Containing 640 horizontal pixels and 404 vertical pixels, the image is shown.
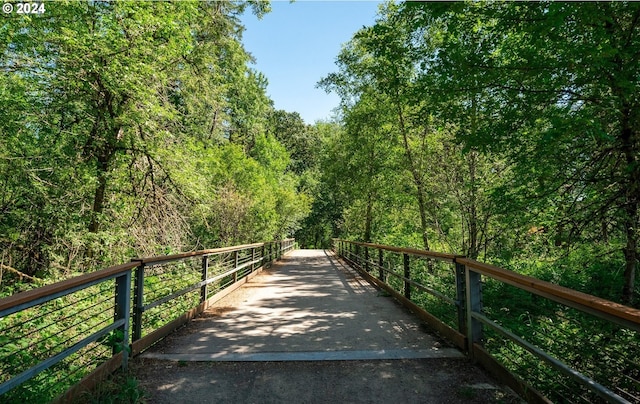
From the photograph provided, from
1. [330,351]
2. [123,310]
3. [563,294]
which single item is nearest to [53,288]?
[123,310]

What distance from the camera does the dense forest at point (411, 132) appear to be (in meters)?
4.51

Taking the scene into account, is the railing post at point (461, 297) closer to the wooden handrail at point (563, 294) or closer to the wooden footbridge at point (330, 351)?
the wooden footbridge at point (330, 351)

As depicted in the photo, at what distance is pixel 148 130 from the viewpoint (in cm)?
890

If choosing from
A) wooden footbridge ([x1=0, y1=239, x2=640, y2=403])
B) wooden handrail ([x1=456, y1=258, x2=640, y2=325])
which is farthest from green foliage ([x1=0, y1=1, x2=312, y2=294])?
wooden handrail ([x1=456, y1=258, x2=640, y2=325])

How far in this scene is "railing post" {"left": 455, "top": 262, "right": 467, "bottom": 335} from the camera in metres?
3.96

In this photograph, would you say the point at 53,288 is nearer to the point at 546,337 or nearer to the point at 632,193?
the point at 546,337

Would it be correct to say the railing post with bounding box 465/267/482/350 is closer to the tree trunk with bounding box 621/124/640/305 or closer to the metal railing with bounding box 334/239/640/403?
the metal railing with bounding box 334/239/640/403

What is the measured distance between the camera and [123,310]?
3516 mm

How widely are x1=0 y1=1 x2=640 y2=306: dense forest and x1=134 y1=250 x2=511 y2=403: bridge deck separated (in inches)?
110

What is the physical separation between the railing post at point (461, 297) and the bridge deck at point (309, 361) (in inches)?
11.3

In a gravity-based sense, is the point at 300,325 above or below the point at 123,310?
below

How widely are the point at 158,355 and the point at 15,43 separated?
770 cm

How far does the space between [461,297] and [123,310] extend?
3510mm

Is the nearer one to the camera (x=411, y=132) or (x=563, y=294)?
(x=563, y=294)
